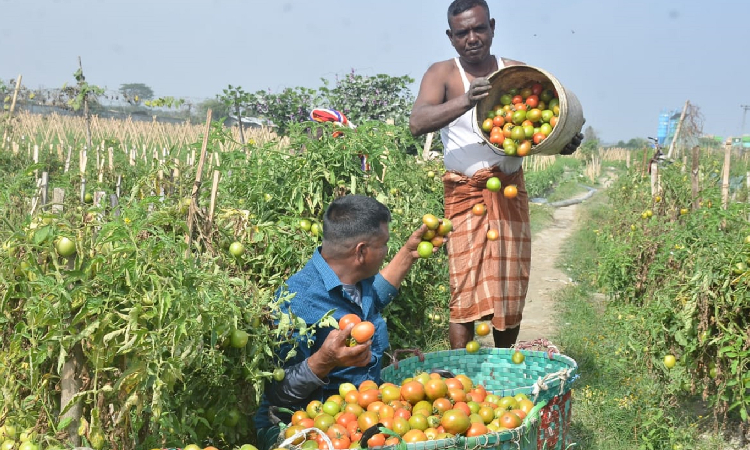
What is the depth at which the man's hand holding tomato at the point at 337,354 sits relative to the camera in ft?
8.43

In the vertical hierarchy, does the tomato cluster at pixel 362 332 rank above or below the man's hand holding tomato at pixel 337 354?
above

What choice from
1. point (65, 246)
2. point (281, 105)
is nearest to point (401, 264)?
point (65, 246)

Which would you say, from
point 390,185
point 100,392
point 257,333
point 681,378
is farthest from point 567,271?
point 100,392

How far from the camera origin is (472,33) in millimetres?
3729

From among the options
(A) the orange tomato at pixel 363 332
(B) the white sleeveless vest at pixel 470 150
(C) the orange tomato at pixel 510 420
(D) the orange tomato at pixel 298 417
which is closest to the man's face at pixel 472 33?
(B) the white sleeveless vest at pixel 470 150

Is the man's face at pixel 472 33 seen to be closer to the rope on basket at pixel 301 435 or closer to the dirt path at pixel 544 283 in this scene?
the rope on basket at pixel 301 435

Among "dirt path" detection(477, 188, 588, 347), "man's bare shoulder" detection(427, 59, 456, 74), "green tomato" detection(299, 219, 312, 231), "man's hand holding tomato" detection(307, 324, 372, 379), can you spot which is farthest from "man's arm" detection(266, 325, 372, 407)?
"dirt path" detection(477, 188, 588, 347)

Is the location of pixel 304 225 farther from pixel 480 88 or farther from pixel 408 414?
pixel 408 414

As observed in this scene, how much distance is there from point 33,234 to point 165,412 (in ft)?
2.04

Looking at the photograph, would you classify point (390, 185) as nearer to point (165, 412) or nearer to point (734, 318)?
point (734, 318)

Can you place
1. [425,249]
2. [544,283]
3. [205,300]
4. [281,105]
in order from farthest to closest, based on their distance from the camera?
1. [281,105]
2. [544,283]
3. [425,249]
4. [205,300]

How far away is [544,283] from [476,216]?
4.62 meters

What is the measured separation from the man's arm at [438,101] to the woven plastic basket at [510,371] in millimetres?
1170

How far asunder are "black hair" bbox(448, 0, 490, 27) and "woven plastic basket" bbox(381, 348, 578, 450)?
1.77 meters
